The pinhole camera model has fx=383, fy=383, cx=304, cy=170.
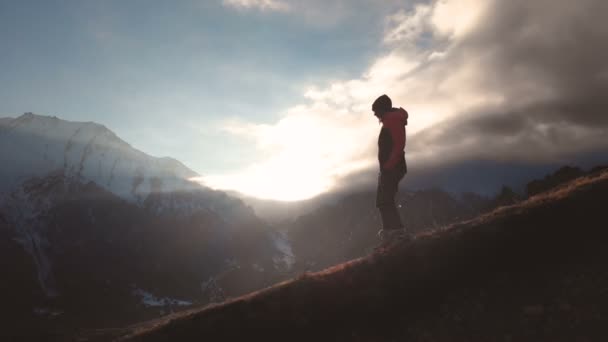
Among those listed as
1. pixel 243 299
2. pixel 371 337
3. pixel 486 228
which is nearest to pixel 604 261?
pixel 486 228

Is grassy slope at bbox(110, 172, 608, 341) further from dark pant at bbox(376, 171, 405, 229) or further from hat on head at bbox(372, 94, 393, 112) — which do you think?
hat on head at bbox(372, 94, 393, 112)

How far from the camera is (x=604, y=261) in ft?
29.3

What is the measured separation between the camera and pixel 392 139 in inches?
549

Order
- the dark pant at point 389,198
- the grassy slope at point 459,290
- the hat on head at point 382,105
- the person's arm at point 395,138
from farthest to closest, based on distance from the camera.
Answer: the hat on head at point 382,105 → the dark pant at point 389,198 → the person's arm at point 395,138 → the grassy slope at point 459,290

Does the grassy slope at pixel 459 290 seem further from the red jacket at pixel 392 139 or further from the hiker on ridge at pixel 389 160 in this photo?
the red jacket at pixel 392 139

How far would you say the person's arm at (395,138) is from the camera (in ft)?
45.4

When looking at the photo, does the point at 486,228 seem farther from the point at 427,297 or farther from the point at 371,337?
the point at 371,337

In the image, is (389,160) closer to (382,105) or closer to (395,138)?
(395,138)

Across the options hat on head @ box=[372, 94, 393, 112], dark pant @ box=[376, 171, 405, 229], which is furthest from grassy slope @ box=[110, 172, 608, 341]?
hat on head @ box=[372, 94, 393, 112]

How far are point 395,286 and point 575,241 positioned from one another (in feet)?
15.8

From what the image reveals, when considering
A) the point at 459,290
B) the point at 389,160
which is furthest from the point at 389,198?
the point at 459,290

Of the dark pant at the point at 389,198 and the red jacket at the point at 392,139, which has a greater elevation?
the red jacket at the point at 392,139

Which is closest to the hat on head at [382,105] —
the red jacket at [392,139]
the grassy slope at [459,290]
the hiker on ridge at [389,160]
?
the hiker on ridge at [389,160]

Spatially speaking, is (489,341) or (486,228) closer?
(489,341)
